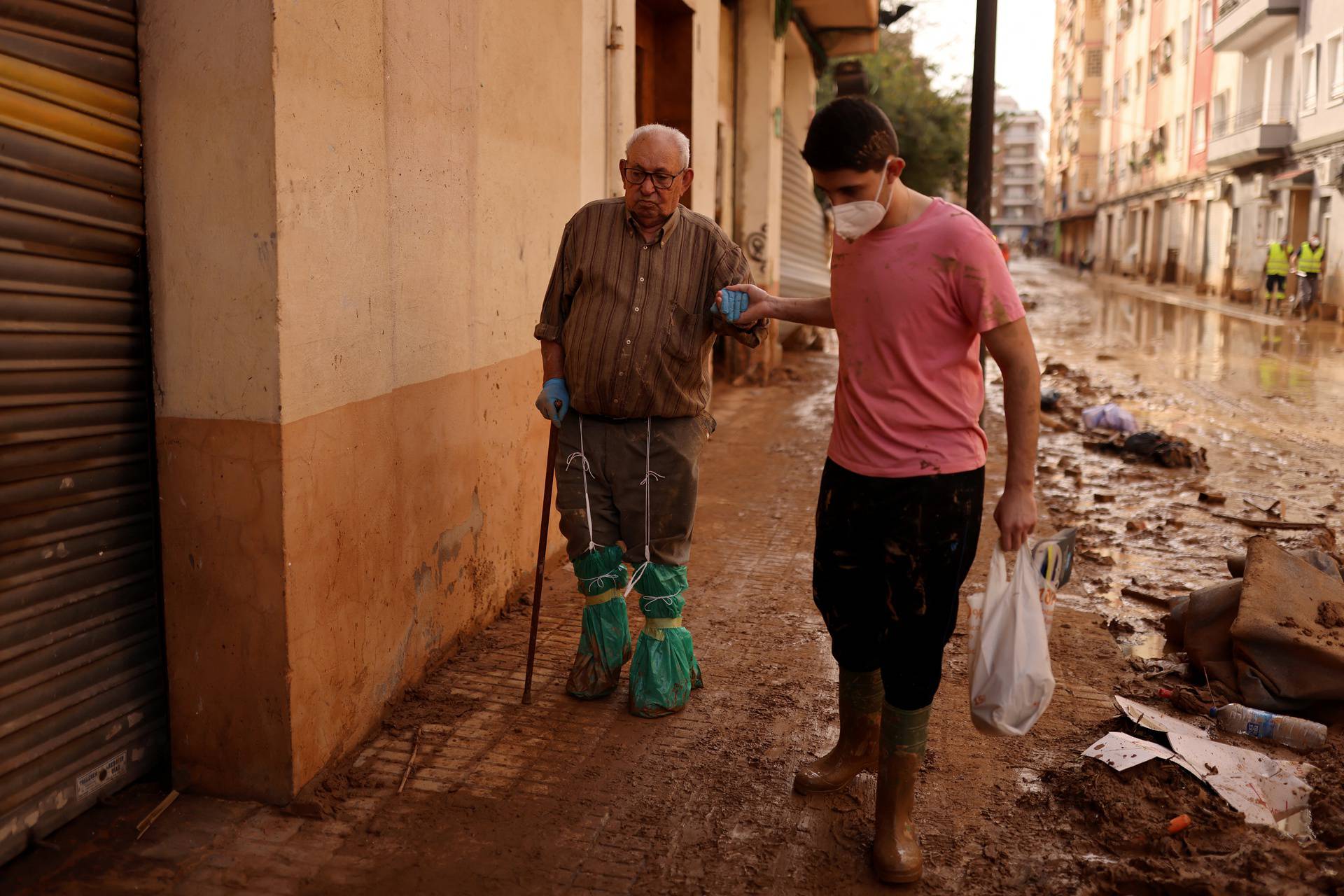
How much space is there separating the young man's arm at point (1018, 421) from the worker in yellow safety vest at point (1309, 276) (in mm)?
24725

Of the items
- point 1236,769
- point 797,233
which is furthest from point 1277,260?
point 1236,769

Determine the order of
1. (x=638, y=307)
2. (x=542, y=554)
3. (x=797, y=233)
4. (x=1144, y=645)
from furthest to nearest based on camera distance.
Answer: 1. (x=797, y=233)
2. (x=1144, y=645)
3. (x=542, y=554)
4. (x=638, y=307)

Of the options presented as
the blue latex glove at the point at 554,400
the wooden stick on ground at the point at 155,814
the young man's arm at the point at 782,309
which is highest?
the young man's arm at the point at 782,309

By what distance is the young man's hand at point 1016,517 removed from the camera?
2.84 meters

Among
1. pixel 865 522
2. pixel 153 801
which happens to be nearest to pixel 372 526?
pixel 153 801

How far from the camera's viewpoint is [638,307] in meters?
3.77

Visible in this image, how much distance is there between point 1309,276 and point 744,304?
24.8 metres

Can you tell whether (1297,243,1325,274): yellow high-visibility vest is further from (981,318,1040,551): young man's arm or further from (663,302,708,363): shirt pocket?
(981,318,1040,551): young man's arm

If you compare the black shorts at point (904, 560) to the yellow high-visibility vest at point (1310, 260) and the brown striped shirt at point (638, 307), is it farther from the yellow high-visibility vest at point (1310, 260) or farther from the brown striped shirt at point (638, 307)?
the yellow high-visibility vest at point (1310, 260)

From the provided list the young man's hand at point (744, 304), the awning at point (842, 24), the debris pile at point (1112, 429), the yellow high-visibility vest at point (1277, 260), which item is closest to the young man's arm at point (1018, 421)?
the young man's hand at point (744, 304)

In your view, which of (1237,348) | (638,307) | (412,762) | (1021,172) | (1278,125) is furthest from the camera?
(1021,172)

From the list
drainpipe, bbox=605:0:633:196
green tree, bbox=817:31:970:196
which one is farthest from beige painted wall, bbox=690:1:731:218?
green tree, bbox=817:31:970:196

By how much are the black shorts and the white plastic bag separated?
0.09 meters

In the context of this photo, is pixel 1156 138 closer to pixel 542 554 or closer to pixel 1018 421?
pixel 542 554
